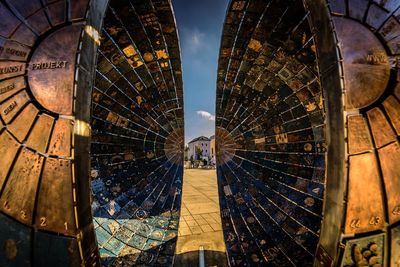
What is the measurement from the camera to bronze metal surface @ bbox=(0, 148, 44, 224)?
126 cm

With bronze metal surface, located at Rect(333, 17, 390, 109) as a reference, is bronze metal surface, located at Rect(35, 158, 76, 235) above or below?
below

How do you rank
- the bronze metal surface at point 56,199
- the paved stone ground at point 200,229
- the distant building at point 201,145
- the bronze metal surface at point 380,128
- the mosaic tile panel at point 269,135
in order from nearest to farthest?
the bronze metal surface at point 56,199, the bronze metal surface at point 380,128, the mosaic tile panel at point 269,135, the paved stone ground at point 200,229, the distant building at point 201,145

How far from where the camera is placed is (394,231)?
129 centimetres

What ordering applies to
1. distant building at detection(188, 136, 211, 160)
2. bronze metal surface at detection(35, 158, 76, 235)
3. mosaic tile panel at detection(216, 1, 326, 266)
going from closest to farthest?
bronze metal surface at detection(35, 158, 76, 235)
mosaic tile panel at detection(216, 1, 326, 266)
distant building at detection(188, 136, 211, 160)

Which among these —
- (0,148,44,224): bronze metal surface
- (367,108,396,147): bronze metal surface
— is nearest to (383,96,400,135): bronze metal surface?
(367,108,396,147): bronze metal surface

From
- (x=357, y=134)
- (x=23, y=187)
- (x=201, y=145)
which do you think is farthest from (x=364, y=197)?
(x=201, y=145)

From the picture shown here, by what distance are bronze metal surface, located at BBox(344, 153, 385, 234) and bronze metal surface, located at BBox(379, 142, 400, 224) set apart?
7 cm

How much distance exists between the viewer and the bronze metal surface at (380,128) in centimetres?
129

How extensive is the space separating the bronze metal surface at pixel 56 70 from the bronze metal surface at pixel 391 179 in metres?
2.20

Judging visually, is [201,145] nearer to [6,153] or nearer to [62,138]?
[6,153]

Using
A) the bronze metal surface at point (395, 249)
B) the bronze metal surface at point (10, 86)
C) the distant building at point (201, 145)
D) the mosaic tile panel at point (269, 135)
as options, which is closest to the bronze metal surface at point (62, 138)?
the bronze metal surface at point (10, 86)

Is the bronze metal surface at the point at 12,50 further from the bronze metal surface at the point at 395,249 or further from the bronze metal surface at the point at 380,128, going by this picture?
the bronze metal surface at the point at 395,249

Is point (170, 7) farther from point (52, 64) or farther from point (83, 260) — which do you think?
point (83, 260)

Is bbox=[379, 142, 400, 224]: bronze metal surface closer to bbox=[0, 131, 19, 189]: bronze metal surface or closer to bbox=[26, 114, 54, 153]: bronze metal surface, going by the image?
bbox=[26, 114, 54, 153]: bronze metal surface
